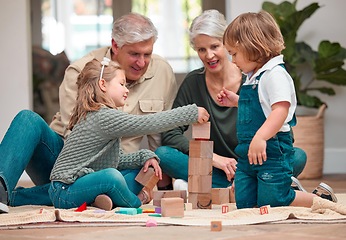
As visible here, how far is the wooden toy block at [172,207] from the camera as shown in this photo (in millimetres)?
2658

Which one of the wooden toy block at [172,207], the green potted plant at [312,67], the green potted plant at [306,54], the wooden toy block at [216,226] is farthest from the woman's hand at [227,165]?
the green potted plant at [306,54]

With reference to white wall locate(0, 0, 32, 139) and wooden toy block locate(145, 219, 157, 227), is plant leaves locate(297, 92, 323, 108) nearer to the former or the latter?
white wall locate(0, 0, 32, 139)

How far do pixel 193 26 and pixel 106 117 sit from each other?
72cm

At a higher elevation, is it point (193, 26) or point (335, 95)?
point (193, 26)

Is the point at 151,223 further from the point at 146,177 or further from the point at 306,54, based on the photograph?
the point at 306,54

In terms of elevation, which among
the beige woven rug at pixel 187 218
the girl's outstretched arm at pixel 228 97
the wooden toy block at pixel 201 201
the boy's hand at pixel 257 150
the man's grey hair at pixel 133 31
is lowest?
the wooden toy block at pixel 201 201

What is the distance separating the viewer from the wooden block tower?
3023mm

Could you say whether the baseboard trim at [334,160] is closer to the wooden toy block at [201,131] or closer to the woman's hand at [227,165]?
the woman's hand at [227,165]

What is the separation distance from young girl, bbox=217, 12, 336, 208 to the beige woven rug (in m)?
0.15

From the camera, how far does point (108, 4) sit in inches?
300

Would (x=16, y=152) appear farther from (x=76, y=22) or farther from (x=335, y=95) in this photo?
(x=76, y=22)

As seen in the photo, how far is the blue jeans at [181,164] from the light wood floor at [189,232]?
3.25 feet

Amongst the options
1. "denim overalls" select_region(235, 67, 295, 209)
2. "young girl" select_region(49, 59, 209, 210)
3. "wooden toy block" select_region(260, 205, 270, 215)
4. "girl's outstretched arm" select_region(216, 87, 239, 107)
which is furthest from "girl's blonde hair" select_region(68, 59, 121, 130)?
"wooden toy block" select_region(260, 205, 270, 215)

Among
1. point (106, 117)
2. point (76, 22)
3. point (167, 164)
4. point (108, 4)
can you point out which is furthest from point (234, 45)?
point (76, 22)
